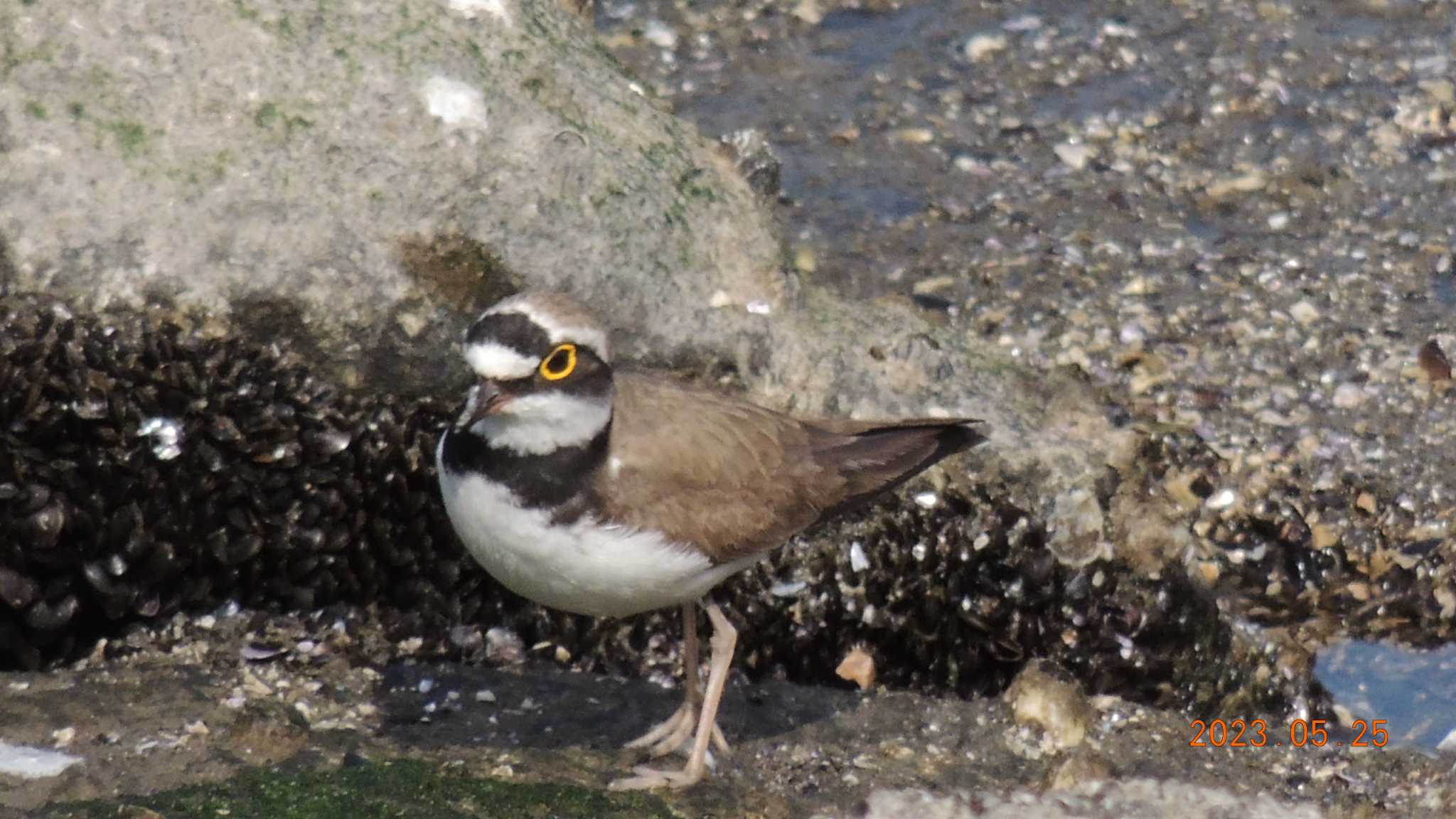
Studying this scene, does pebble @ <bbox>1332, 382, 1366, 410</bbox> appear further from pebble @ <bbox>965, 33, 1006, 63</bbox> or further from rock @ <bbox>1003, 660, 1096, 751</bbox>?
pebble @ <bbox>965, 33, 1006, 63</bbox>

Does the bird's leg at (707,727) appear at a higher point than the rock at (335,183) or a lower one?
lower

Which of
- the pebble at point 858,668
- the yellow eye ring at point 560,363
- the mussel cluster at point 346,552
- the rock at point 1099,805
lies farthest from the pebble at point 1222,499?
the yellow eye ring at point 560,363

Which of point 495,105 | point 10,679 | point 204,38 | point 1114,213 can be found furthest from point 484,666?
point 1114,213

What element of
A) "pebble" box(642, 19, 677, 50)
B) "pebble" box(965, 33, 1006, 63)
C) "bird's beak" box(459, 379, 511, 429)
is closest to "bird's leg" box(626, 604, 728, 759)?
"bird's beak" box(459, 379, 511, 429)

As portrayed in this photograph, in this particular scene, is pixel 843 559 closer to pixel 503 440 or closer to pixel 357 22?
pixel 503 440

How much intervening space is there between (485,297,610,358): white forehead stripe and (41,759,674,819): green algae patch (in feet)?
4.18

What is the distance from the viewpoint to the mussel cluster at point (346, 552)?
542 cm

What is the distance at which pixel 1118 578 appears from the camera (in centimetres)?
631

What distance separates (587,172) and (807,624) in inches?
72.0

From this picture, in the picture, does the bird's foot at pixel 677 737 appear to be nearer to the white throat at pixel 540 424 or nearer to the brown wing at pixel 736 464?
the brown wing at pixel 736 464

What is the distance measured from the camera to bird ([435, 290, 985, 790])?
4.96m

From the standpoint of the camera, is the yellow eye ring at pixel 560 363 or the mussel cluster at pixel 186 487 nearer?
the yellow eye ring at pixel 560 363

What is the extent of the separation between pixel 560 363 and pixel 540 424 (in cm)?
19
